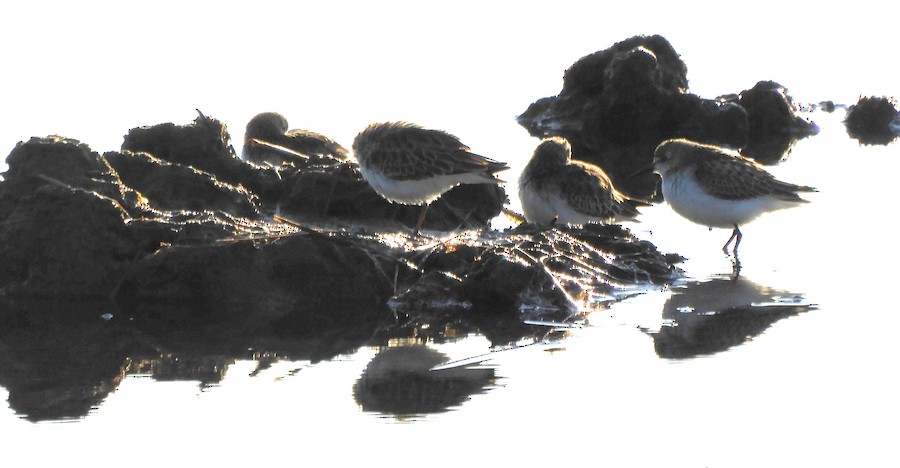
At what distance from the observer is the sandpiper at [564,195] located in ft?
45.3

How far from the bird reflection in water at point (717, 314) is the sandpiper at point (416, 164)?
2.41 meters

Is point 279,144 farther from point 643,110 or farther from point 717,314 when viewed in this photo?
point 643,110

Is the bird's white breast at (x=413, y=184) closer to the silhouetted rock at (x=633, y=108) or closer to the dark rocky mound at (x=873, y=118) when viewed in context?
the silhouetted rock at (x=633, y=108)

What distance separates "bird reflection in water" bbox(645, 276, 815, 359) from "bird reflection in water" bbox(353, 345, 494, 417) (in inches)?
55.8

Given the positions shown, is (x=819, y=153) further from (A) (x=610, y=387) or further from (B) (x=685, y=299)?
(A) (x=610, y=387)

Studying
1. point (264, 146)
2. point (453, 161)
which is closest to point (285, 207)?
point (453, 161)

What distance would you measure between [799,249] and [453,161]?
3440 mm

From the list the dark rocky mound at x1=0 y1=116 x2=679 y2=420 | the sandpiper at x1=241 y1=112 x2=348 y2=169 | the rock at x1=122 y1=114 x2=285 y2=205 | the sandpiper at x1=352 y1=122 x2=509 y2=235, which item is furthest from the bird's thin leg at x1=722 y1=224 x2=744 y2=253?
the sandpiper at x1=241 y1=112 x2=348 y2=169

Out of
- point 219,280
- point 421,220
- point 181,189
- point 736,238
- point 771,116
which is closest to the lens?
point 219,280

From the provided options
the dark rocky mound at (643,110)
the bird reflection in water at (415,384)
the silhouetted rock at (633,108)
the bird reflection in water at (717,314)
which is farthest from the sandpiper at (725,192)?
the silhouetted rock at (633,108)

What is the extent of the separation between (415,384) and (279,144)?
1131cm

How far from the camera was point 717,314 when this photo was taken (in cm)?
1023

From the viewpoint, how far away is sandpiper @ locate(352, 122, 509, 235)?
1270 centimetres

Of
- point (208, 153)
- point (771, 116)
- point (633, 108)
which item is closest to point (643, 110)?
point (633, 108)
